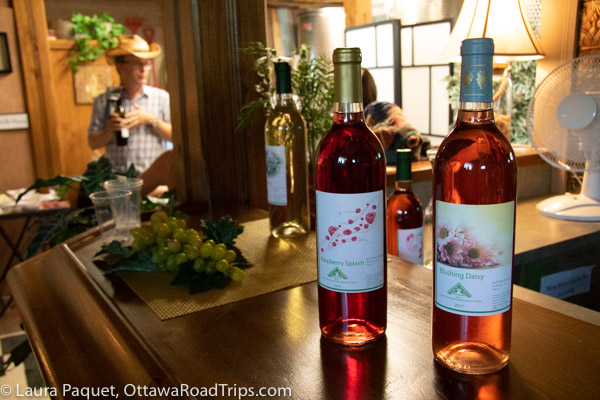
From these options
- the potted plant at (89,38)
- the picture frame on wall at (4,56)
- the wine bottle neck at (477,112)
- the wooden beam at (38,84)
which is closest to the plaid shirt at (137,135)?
the wooden beam at (38,84)

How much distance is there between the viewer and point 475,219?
458 mm

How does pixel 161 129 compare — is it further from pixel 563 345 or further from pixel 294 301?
pixel 563 345

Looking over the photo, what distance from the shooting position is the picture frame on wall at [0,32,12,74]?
367cm

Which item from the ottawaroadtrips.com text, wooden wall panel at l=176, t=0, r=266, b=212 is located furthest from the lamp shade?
the ottawaroadtrips.com text

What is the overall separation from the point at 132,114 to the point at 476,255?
3062 millimetres

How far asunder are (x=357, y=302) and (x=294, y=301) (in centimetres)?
16

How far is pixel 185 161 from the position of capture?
1479 millimetres

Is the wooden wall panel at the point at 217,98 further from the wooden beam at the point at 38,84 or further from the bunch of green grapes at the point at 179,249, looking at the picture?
the wooden beam at the point at 38,84

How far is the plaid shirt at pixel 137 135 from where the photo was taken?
324 centimetres

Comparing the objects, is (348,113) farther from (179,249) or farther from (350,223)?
(179,249)

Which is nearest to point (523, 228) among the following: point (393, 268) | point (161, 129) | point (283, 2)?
point (393, 268)

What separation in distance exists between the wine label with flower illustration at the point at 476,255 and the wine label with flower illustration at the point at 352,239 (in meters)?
0.08

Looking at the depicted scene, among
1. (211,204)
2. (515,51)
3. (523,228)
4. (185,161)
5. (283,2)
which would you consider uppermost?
(283,2)

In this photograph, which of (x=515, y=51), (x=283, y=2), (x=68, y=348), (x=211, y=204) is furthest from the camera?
(x=283, y=2)
